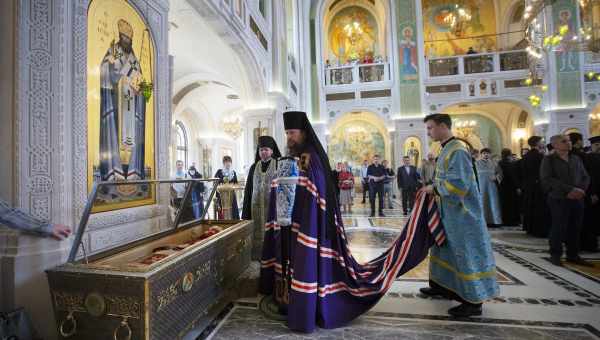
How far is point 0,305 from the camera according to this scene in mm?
1955

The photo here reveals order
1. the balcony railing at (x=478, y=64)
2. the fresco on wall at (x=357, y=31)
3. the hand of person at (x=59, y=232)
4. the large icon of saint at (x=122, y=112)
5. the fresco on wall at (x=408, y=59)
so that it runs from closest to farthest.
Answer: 1. the hand of person at (x=59, y=232)
2. the large icon of saint at (x=122, y=112)
3. the balcony railing at (x=478, y=64)
4. the fresco on wall at (x=408, y=59)
5. the fresco on wall at (x=357, y=31)

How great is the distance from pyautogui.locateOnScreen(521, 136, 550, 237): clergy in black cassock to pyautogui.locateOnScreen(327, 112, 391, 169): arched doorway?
13.1 m

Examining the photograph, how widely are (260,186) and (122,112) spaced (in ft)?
5.82

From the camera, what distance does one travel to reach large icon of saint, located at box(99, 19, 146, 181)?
2.75m

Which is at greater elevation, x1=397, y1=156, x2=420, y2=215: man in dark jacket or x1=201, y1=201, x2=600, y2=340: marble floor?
x1=397, y1=156, x2=420, y2=215: man in dark jacket

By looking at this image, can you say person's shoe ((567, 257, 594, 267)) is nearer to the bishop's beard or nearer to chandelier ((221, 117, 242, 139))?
the bishop's beard

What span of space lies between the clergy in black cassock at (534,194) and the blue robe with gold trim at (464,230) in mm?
3838

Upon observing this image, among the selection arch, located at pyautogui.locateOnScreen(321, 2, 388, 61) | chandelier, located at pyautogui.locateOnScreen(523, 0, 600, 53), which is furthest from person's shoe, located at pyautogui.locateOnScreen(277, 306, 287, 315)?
arch, located at pyautogui.locateOnScreen(321, 2, 388, 61)

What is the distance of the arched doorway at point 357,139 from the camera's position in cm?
1898

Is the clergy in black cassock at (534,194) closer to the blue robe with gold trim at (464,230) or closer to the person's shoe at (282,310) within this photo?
the blue robe with gold trim at (464,230)

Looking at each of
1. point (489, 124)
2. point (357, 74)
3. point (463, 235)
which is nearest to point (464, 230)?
point (463, 235)

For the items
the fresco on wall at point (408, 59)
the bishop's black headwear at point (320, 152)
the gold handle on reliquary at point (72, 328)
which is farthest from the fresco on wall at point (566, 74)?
the gold handle on reliquary at point (72, 328)

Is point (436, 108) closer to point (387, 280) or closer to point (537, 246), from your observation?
point (537, 246)

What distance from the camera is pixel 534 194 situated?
5477 millimetres
